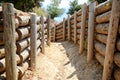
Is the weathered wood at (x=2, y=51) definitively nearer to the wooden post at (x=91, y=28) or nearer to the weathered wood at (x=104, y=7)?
the weathered wood at (x=104, y=7)

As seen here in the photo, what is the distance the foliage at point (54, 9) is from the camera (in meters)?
31.0

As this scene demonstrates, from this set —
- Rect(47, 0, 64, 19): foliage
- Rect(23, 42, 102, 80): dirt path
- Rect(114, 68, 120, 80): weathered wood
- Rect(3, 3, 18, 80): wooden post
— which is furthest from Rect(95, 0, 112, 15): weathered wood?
Rect(47, 0, 64, 19): foliage

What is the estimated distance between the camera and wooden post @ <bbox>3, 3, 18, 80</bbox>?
394 centimetres

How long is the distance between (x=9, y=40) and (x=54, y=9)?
2800cm

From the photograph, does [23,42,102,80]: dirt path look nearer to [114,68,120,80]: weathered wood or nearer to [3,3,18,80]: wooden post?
[114,68,120,80]: weathered wood

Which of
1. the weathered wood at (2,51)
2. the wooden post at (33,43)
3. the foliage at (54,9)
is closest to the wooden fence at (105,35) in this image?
the wooden post at (33,43)

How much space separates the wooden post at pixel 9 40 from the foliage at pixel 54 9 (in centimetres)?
2658

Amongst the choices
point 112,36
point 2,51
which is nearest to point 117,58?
point 112,36

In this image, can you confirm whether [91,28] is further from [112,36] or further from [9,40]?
[9,40]

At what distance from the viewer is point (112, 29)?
4.43m

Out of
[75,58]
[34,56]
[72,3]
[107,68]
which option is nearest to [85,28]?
[75,58]

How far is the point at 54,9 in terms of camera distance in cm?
3164

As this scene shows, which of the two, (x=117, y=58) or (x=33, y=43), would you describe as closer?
(x=117, y=58)

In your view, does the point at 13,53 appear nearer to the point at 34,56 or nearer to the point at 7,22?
the point at 7,22
